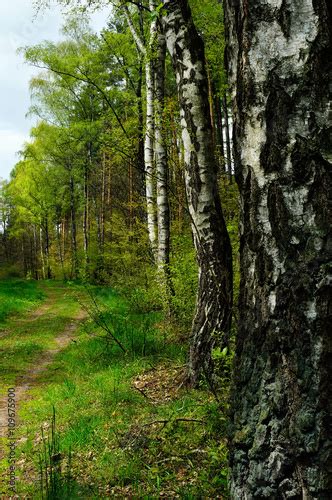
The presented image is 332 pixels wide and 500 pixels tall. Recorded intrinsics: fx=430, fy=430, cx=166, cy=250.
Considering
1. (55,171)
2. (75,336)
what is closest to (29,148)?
(55,171)

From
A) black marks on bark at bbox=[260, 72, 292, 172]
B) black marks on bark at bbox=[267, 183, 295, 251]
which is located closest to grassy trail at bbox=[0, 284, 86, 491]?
black marks on bark at bbox=[267, 183, 295, 251]

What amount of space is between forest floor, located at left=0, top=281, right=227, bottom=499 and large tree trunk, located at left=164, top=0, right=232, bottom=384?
0.71 metres

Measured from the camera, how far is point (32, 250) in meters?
48.7

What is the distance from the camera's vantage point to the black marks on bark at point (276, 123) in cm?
156

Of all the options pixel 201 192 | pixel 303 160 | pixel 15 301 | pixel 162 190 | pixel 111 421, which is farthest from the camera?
pixel 15 301

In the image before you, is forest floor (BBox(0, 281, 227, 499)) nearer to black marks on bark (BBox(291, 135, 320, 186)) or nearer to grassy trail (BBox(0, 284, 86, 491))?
grassy trail (BBox(0, 284, 86, 491))

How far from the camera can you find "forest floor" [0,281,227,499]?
2.81 meters

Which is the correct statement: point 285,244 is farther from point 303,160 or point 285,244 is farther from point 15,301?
point 15,301

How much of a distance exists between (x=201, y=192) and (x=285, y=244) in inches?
115

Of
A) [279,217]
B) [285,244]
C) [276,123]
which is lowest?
[285,244]

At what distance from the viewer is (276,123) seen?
5.19 feet

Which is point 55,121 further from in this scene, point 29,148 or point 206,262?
point 206,262

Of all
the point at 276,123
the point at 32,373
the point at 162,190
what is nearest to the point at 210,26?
the point at 162,190

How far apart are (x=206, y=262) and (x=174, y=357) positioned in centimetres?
195
